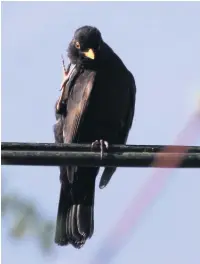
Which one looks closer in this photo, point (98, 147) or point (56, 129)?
point (98, 147)

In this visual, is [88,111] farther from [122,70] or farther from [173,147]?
[173,147]

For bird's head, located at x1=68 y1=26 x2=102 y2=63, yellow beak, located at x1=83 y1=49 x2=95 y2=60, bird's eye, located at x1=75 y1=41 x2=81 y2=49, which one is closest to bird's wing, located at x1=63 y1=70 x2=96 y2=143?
yellow beak, located at x1=83 y1=49 x2=95 y2=60

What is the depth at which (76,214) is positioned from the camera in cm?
600

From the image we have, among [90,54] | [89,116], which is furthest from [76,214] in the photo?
[90,54]

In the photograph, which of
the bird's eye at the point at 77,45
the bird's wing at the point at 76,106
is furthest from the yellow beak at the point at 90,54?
the bird's wing at the point at 76,106

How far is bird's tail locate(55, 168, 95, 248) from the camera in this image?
223 inches

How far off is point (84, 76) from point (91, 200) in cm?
103

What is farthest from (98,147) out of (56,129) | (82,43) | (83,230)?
(82,43)

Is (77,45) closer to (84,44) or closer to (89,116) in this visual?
(84,44)

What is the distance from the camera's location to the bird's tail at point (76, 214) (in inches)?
223

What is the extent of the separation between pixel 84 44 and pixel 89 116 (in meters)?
0.82

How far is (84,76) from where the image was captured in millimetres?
6359

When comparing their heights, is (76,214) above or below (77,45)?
below

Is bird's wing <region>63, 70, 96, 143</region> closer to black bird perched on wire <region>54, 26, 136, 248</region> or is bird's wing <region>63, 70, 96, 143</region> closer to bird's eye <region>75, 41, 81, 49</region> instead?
black bird perched on wire <region>54, 26, 136, 248</region>
